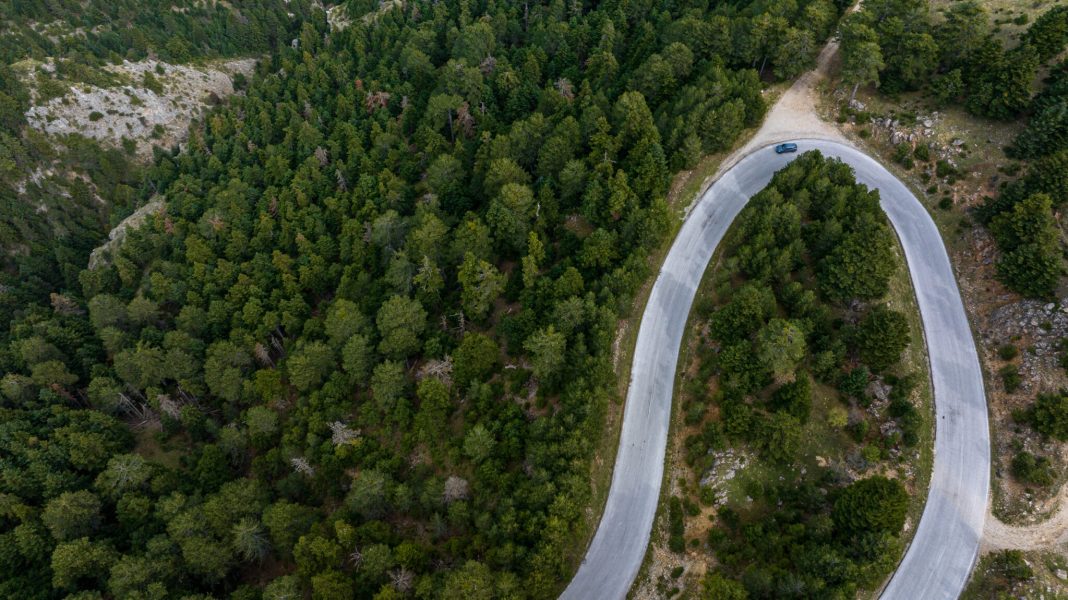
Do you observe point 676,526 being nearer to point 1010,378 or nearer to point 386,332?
point 1010,378

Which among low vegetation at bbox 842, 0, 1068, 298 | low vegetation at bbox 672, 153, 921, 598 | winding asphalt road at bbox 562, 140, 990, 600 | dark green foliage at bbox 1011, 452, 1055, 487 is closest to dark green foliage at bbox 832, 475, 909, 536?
low vegetation at bbox 672, 153, 921, 598

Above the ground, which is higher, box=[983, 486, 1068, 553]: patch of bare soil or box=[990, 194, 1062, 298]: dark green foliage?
box=[990, 194, 1062, 298]: dark green foliage

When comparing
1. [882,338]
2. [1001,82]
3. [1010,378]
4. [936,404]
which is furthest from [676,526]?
[1001,82]

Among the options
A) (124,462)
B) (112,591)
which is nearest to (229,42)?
(124,462)

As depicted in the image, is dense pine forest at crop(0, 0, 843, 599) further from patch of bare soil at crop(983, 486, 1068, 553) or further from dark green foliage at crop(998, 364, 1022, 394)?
dark green foliage at crop(998, 364, 1022, 394)

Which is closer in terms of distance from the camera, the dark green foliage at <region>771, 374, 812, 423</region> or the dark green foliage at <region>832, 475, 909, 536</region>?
the dark green foliage at <region>832, 475, 909, 536</region>

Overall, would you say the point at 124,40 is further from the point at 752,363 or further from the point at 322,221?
the point at 752,363

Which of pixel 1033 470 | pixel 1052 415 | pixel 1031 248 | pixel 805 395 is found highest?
pixel 1031 248
